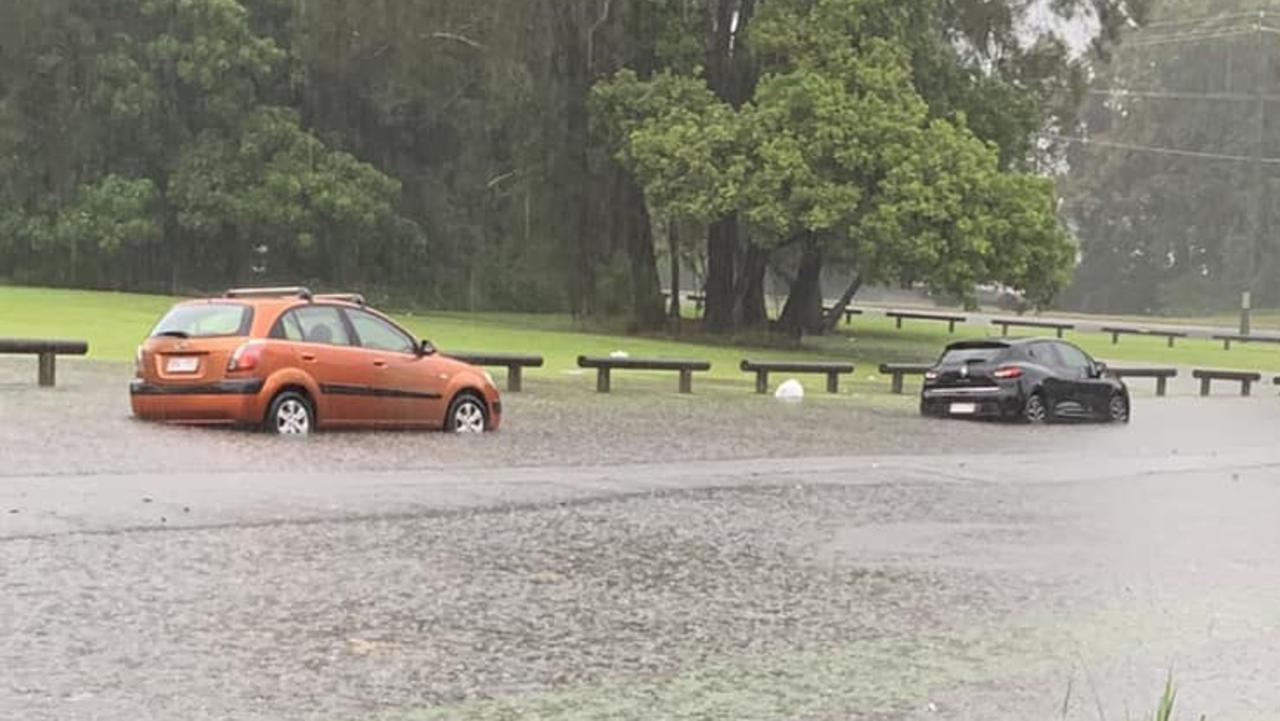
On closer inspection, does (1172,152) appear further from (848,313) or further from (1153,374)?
(1153,374)

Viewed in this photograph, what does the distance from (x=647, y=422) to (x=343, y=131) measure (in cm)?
3908

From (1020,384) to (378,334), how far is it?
12164 millimetres

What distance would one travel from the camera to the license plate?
16.6m

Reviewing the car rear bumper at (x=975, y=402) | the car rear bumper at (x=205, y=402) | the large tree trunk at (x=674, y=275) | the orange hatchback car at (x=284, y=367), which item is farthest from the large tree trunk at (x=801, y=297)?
the car rear bumper at (x=205, y=402)

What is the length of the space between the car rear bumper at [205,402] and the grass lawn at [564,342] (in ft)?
37.5

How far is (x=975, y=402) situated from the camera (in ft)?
84.1

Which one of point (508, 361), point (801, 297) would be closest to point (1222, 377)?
point (801, 297)

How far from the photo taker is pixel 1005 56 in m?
48.9

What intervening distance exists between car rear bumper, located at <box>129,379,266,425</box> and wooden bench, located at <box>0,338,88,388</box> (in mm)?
4638

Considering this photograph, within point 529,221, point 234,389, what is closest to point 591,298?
point 529,221

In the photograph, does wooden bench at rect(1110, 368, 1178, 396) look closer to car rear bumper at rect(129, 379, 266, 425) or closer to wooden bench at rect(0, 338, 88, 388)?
wooden bench at rect(0, 338, 88, 388)

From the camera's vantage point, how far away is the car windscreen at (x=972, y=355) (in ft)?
85.1

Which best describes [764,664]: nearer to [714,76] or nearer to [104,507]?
[104,507]

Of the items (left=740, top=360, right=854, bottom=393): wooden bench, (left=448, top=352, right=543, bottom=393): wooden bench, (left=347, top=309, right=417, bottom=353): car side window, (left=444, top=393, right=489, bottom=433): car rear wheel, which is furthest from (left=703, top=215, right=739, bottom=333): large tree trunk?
(left=347, top=309, right=417, bottom=353): car side window
